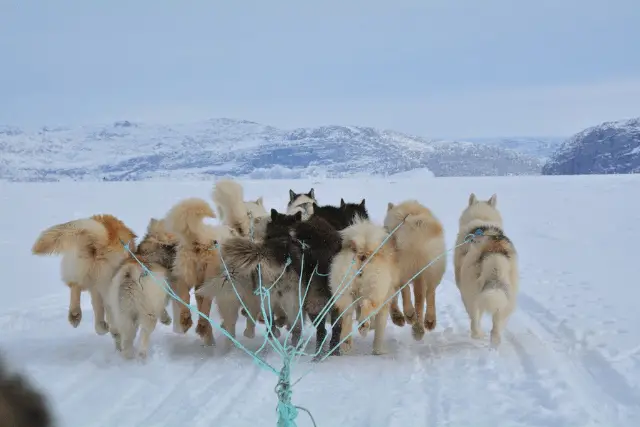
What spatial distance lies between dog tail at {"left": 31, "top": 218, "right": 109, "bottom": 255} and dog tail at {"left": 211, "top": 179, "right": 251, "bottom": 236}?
134 centimetres

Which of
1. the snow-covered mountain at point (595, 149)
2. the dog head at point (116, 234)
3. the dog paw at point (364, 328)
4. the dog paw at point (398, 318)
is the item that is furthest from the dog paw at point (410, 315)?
the snow-covered mountain at point (595, 149)

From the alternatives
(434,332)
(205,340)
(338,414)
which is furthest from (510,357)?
(205,340)

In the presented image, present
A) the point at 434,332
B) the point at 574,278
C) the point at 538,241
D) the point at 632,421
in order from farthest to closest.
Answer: the point at 538,241, the point at 574,278, the point at 434,332, the point at 632,421

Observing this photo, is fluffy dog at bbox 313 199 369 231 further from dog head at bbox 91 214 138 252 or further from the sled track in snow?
the sled track in snow

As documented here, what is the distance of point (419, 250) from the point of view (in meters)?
5.65

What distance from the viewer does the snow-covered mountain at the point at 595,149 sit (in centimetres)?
6569

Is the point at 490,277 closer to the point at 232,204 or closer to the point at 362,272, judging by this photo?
the point at 362,272

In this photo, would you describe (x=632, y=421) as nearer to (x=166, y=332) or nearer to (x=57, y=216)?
(x=166, y=332)

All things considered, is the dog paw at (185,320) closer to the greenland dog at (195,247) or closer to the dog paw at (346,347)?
the greenland dog at (195,247)

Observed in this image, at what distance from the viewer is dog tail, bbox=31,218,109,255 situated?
523cm

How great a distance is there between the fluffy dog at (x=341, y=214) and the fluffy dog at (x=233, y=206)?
0.73 metres

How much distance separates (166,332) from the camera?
20.7ft

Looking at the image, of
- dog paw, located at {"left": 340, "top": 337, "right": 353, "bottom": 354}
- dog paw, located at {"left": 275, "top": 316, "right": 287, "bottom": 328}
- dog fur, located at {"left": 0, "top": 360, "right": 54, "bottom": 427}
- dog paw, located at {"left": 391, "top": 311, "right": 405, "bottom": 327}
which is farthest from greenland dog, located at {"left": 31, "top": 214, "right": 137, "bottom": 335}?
dog fur, located at {"left": 0, "top": 360, "right": 54, "bottom": 427}

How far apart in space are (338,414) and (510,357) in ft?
6.15
